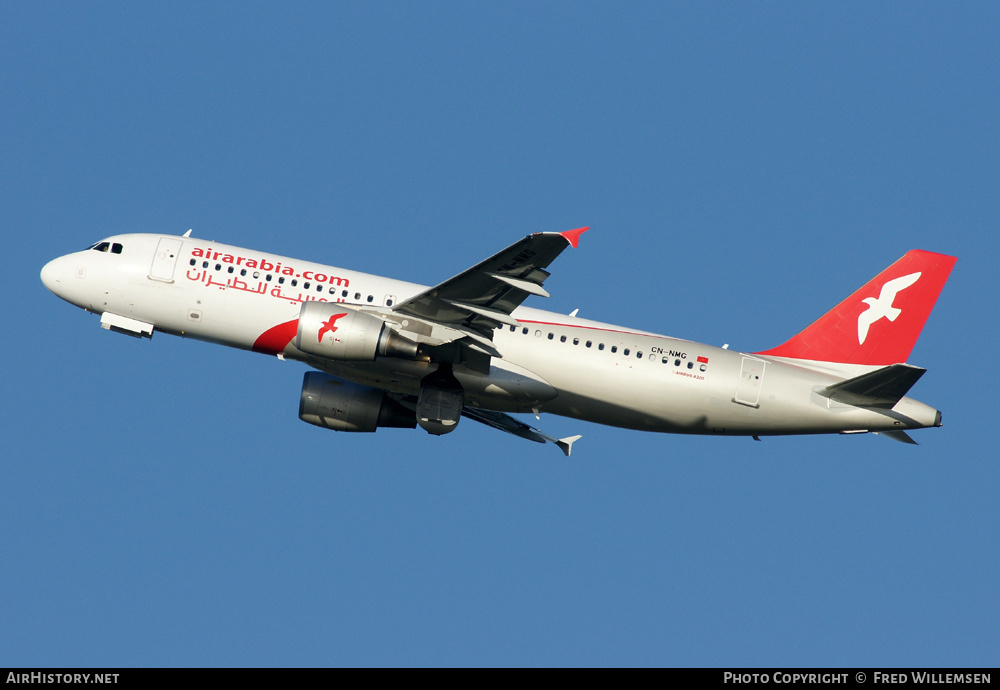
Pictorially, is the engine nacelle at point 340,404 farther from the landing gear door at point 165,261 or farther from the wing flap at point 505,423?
the landing gear door at point 165,261

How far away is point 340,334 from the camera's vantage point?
31.0 m

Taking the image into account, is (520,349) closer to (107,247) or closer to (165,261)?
(165,261)

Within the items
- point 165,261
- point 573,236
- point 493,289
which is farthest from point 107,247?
point 573,236

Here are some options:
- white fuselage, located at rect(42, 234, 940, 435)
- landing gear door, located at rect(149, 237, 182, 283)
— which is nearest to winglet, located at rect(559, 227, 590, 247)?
white fuselage, located at rect(42, 234, 940, 435)

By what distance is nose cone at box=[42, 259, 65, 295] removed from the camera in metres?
35.8

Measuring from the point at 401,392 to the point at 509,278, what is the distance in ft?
24.6

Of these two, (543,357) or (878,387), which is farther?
(543,357)

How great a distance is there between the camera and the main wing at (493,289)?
28.0 m

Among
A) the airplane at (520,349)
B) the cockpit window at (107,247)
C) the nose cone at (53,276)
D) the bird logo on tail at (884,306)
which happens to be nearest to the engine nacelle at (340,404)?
the airplane at (520,349)

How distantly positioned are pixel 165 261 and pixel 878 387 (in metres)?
24.1
